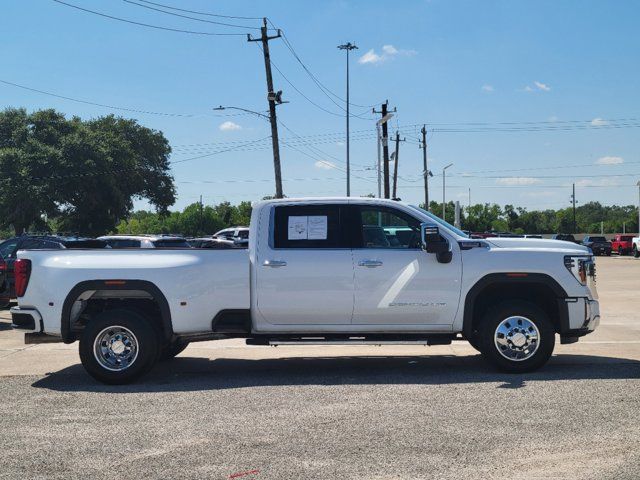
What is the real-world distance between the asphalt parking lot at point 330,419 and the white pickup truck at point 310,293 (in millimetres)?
471

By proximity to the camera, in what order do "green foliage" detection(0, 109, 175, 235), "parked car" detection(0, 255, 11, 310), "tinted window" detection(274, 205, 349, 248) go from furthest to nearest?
"green foliage" detection(0, 109, 175, 235) < "parked car" detection(0, 255, 11, 310) < "tinted window" detection(274, 205, 349, 248)

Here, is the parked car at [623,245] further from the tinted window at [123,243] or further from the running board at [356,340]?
the running board at [356,340]

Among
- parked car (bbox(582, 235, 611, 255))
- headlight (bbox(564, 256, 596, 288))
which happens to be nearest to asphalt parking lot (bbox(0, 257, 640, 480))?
headlight (bbox(564, 256, 596, 288))

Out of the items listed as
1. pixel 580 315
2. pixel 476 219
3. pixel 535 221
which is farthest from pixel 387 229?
pixel 535 221

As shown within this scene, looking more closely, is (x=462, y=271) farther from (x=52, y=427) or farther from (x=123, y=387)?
(x=52, y=427)

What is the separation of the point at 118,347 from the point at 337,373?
252cm

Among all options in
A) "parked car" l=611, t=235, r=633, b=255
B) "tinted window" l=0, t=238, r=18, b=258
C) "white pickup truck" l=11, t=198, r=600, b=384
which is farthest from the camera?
"parked car" l=611, t=235, r=633, b=255

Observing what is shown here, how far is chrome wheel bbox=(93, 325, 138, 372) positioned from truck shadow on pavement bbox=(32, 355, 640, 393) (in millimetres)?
250

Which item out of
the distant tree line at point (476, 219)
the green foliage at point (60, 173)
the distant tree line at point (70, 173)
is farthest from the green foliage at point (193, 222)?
the green foliage at point (60, 173)

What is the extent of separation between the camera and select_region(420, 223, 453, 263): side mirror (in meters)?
7.75

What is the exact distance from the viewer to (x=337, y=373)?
8359mm

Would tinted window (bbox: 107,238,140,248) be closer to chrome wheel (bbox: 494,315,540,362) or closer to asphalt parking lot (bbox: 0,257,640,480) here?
asphalt parking lot (bbox: 0,257,640,480)

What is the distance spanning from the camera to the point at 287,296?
788 cm

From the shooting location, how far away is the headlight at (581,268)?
26.2 feet
